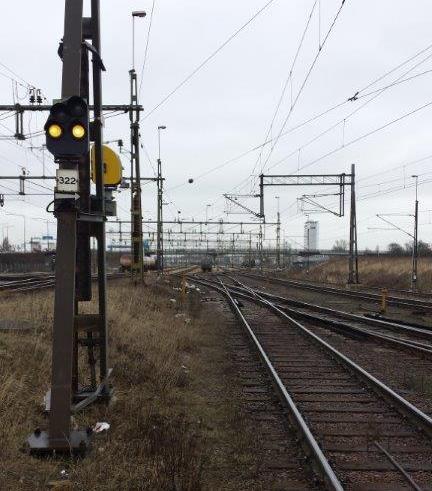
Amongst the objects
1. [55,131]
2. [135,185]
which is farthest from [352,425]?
[135,185]

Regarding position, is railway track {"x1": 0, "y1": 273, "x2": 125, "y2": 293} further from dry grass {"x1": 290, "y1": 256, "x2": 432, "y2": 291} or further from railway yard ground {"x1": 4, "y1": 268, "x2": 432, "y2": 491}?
dry grass {"x1": 290, "y1": 256, "x2": 432, "y2": 291}

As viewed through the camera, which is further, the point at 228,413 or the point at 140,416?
the point at 228,413

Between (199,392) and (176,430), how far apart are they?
2.61 meters

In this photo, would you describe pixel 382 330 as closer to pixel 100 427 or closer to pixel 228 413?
pixel 228 413

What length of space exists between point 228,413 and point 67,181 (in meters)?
4.19

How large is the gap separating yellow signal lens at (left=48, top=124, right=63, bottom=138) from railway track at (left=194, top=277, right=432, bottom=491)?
167 inches

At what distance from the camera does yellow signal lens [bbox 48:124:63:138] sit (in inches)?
221

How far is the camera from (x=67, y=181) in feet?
18.6

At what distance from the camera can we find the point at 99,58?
23.4 feet

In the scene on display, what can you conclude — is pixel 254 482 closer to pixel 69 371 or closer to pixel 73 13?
pixel 69 371

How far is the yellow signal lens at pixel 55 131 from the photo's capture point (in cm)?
561

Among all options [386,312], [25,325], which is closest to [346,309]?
[386,312]

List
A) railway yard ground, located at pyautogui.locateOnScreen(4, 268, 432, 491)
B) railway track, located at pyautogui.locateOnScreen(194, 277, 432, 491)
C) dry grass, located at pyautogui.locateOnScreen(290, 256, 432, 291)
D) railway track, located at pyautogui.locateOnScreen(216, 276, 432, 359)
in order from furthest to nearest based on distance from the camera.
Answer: dry grass, located at pyautogui.locateOnScreen(290, 256, 432, 291), railway track, located at pyautogui.locateOnScreen(216, 276, 432, 359), railway track, located at pyautogui.locateOnScreen(194, 277, 432, 491), railway yard ground, located at pyautogui.locateOnScreen(4, 268, 432, 491)

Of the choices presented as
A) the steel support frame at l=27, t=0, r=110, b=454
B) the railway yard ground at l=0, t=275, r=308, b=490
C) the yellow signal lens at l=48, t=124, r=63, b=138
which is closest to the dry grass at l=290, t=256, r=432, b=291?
the railway yard ground at l=0, t=275, r=308, b=490
